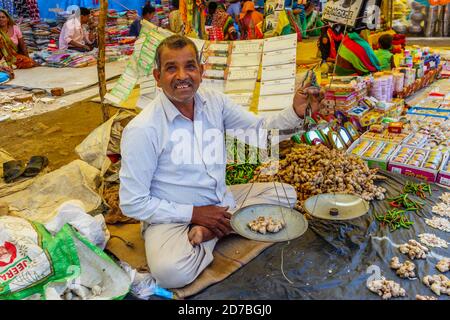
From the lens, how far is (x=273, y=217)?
1.76m

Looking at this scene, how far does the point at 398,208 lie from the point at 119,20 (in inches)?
270

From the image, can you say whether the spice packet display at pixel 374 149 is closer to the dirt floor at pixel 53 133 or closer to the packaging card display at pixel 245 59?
the packaging card display at pixel 245 59

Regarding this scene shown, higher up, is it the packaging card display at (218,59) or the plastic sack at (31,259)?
the packaging card display at (218,59)

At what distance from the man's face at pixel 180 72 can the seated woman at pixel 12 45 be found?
5317mm

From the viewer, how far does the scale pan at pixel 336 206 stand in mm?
1709

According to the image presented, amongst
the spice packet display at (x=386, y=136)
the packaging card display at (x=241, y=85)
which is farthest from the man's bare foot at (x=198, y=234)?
the spice packet display at (x=386, y=136)

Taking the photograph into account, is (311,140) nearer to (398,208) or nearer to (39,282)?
(398,208)

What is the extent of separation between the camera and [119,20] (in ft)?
25.8

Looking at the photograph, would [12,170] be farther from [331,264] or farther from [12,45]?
[12,45]

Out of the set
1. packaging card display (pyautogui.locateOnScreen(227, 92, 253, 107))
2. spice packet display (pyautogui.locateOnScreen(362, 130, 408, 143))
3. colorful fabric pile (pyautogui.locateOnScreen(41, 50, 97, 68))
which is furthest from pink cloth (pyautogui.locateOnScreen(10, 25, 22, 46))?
spice packet display (pyautogui.locateOnScreen(362, 130, 408, 143))

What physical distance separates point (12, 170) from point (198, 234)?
4.55 feet

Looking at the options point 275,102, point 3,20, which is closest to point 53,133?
point 275,102

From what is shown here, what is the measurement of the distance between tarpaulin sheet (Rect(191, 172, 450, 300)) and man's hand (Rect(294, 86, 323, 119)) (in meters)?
0.58
